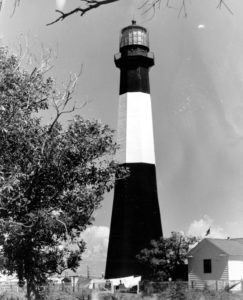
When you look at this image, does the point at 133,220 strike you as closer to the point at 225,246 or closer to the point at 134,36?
the point at 225,246

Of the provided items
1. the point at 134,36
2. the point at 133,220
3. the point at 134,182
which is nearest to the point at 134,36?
the point at 134,36

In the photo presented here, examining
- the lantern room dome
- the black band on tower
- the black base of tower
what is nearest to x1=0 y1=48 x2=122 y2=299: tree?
the black base of tower

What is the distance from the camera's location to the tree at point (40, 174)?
17.3 meters

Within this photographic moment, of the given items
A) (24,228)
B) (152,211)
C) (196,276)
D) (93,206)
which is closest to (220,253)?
(196,276)

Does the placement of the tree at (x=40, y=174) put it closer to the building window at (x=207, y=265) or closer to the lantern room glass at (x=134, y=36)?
the building window at (x=207, y=265)

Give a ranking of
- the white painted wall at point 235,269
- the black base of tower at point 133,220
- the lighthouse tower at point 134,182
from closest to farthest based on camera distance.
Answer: the white painted wall at point 235,269, the black base of tower at point 133,220, the lighthouse tower at point 134,182

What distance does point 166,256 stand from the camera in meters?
42.2

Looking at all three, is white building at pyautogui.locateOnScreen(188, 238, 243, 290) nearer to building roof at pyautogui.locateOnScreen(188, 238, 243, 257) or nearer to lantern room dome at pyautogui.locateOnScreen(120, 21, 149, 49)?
building roof at pyautogui.locateOnScreen(188, 238, 243, 257)

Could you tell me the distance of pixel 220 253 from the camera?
140 feet

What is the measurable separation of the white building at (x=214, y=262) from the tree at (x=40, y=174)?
23.1 metres

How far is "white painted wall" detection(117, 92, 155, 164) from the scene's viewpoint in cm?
4734

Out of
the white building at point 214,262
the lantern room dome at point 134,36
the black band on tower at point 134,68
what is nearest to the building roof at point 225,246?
the white building at point 214,262

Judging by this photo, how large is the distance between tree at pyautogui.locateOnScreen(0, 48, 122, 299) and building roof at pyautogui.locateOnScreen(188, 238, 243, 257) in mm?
24258

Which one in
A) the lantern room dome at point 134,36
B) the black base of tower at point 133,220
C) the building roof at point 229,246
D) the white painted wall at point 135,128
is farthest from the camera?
the lantern room dome at point 134,36
